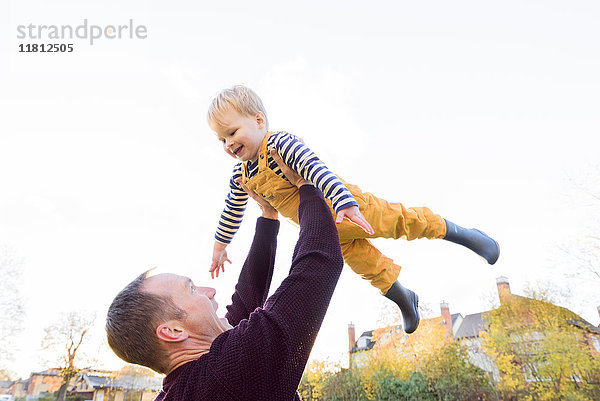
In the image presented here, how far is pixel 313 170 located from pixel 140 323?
3.05ft

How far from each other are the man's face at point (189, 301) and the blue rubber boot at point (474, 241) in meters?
1.59

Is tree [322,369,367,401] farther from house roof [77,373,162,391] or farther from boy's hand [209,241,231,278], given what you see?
boy's hand [209,241,231,278]

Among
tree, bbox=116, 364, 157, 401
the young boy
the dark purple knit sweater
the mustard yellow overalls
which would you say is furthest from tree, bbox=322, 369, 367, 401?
the dark purple knit sweater

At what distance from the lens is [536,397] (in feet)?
38.9

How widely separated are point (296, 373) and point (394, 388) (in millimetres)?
13504

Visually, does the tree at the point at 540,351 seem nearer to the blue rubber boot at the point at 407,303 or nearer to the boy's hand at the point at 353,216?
the blue rubber boot at the point at 407,303

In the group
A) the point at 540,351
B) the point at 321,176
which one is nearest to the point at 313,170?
the point at 321,176

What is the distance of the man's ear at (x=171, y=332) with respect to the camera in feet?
4.42

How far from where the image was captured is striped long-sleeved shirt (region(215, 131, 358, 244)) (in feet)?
5.90

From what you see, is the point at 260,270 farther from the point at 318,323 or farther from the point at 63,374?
the point at 63,374

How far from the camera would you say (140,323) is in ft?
4.46

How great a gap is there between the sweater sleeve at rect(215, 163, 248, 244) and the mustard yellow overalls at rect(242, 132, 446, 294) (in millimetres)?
213

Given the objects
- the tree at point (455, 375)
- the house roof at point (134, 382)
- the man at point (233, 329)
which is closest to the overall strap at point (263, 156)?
the man at point (233, 329)

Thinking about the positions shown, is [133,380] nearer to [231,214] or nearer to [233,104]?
[231,214]
